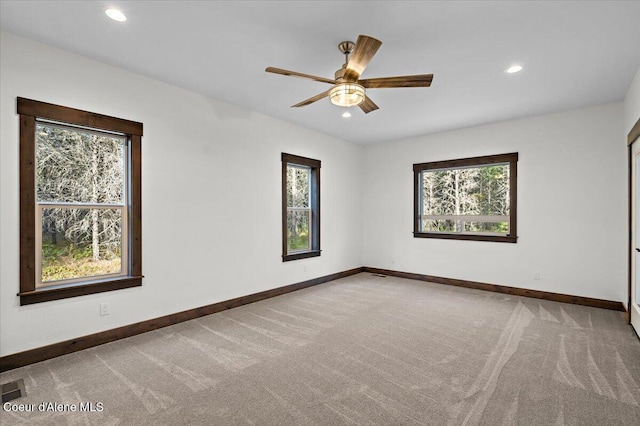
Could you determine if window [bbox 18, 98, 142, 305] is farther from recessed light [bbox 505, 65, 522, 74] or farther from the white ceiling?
recessed light [bbox 505, 65, 522, 74]

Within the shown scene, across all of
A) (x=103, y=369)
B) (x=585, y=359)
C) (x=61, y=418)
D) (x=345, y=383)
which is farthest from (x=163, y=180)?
(x=585, y=359)

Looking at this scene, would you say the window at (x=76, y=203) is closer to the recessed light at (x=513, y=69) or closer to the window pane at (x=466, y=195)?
the recessed light at (x=513, y=69)

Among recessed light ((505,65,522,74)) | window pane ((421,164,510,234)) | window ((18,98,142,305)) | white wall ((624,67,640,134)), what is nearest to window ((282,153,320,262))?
window pane ((421,164,510,234))

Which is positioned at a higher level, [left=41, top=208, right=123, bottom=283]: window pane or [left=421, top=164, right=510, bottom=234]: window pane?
[left=421, top=164, right=510, bottom=234]: window pane

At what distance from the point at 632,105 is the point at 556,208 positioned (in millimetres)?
1580

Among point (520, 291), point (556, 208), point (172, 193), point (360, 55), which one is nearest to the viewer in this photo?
point (360, 55)

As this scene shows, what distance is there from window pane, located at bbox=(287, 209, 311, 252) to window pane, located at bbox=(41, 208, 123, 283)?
103 inches

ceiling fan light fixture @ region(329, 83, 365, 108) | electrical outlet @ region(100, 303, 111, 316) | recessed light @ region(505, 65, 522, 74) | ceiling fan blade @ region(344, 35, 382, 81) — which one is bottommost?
electrical outlet @ region(100, 303, 111, 316)

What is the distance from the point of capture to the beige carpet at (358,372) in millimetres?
2057

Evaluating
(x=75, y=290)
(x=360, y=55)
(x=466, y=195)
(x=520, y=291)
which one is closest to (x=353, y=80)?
(x=360, y=55)

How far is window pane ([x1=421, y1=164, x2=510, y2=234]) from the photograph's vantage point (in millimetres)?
5277

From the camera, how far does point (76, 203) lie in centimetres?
305

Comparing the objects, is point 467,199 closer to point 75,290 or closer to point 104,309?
point 104,309

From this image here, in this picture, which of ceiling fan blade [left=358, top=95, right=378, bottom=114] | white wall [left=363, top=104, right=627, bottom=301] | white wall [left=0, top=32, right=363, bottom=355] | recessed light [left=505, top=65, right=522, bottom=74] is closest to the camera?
white wall [left=0, top=32, right=363, bottom=355]
